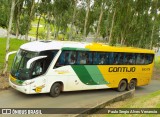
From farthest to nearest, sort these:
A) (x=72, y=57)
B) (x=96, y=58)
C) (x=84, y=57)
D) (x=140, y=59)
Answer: (x=140, y=59)
(x=96, y=58)
(x=84, y=57)
(x=72, y=57)

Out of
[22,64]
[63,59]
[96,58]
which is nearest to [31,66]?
[22,64]

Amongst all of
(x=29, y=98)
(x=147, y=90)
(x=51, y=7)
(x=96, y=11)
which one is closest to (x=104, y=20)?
(x=96, y=11)

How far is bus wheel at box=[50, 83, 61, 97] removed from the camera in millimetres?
16266

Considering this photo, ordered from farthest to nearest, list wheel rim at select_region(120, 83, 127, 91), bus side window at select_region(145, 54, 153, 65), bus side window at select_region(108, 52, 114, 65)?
bus side window at select_region(145, 54, 153, 65)
wheel rim at select_region(120, 83, 127, 91)
bus side window at select_region(108, 52, 114, 65)

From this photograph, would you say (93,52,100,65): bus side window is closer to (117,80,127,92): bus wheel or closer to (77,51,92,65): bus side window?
(77,51,92,65): bus side window

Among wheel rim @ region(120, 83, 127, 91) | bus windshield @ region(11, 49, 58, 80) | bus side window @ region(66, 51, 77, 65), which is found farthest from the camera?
wheel rim @ region(120, 83, 127, 91)

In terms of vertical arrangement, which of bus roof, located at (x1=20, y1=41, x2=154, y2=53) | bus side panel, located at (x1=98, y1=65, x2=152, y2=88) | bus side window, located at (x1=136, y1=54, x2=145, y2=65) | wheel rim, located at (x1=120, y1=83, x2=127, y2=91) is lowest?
wheel rim, located at (x1=120, y1=83, x2=127, y2=91)

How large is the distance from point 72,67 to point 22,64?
3033 millimetres

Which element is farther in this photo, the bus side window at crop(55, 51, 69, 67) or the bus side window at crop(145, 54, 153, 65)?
the bus side window at crop(145, 54, 153, 65)

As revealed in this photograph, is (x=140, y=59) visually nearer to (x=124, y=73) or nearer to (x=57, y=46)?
(x=124, y=73)

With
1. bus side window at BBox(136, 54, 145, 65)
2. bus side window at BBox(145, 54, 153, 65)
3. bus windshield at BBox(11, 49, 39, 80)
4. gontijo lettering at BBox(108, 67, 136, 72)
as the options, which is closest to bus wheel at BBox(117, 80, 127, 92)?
gontijo lettering at BBox(108, 67, 136, 72)

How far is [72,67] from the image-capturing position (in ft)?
55.8

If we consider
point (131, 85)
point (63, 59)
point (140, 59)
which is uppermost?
point (63, 59)

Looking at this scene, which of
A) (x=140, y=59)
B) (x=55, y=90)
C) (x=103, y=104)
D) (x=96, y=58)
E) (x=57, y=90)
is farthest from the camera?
(x=140, y=59)
